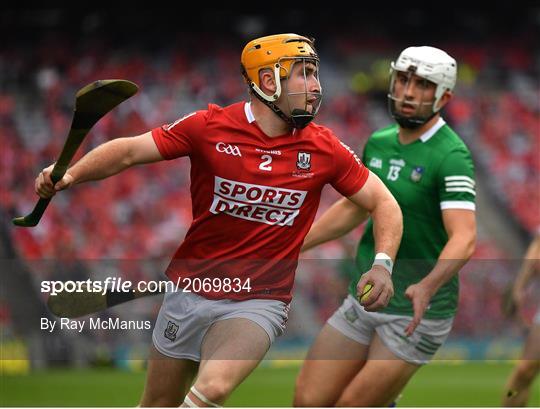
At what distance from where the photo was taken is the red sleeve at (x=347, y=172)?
532 centimetres

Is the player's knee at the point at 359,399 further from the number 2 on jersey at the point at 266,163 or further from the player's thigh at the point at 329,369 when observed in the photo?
the number 2 on jersey at the point at 266,163

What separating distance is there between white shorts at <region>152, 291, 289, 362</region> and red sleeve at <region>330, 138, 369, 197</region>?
0.64 meters

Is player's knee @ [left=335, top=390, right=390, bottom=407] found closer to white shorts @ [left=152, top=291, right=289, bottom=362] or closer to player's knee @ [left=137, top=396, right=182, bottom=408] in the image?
white shorts @ [left=152, top=291, right=289, bottom=362]

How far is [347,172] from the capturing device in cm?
532

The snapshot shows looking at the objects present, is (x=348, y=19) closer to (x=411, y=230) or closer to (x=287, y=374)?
(x=287, y=374)

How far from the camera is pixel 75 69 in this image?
784 inches

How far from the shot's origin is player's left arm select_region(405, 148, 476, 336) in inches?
224

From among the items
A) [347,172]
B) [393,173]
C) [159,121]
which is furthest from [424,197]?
[159,121]

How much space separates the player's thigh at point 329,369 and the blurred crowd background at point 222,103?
802 cm

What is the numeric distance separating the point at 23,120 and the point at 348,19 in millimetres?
6965

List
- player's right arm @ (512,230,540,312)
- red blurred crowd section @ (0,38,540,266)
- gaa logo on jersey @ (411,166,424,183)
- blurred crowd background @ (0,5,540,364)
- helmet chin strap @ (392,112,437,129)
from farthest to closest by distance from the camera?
red blurred crowd section @ (0,38,540,266), blurred crowd background @ (0,5,540,364), player's right arm @ (512,230,540,312), helmet chin strap @ (392,112,437,129), gaa logo on jersey @ (411,166,424,183)

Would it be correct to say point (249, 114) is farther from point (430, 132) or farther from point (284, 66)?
point (430, 132)

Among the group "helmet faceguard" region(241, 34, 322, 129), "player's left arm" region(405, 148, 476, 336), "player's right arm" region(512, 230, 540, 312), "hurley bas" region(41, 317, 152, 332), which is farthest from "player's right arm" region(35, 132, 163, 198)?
"player's right arm" region(512, 230, 540, 312)

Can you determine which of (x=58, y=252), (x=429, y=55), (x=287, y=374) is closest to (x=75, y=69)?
(x=58, y=252)
